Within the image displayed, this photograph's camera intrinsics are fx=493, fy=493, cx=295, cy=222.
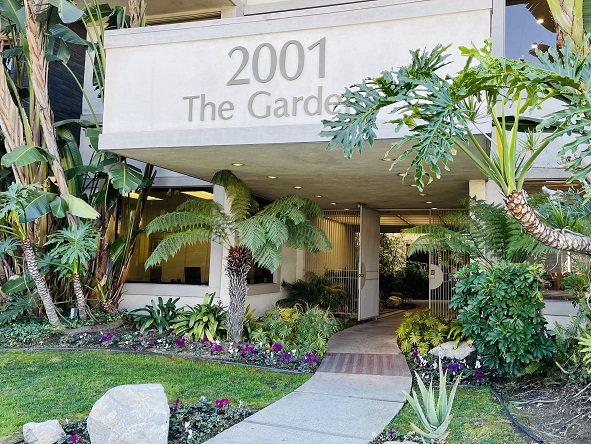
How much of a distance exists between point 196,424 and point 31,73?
6587 millimetres

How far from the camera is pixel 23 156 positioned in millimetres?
7352

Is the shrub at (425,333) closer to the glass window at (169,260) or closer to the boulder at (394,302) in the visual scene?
the glass window at (169,260)

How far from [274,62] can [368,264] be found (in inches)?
286

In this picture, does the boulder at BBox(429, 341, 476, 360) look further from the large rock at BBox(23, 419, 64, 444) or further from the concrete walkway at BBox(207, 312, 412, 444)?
the large rock at BBox(23, 419, 64, 444)

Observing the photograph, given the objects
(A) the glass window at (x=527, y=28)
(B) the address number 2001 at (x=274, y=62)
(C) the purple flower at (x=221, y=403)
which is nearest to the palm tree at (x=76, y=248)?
(B) the address number 2001 at (x=274, y=62)

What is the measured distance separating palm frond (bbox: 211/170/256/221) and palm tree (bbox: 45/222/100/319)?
2.25 m

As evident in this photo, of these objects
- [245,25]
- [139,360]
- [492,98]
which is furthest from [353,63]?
[139,360]

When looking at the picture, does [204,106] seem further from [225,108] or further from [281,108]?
[281,108]

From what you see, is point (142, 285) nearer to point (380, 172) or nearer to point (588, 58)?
point (380, 172)

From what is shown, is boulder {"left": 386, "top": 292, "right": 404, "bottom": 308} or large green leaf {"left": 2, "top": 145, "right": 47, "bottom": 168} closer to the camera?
large green leaf {"left": 2, "top": 145, "right": 47, "bottom": 168}

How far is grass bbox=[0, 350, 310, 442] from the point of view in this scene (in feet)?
16.7

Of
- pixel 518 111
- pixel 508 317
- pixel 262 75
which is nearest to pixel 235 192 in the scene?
pixel 262 75

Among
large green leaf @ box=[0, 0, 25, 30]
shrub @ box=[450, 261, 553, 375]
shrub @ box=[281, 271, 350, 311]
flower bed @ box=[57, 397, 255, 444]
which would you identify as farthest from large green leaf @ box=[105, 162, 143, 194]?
shrub @ box=[450, 261, 553, 375]

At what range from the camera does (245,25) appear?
6453mm
